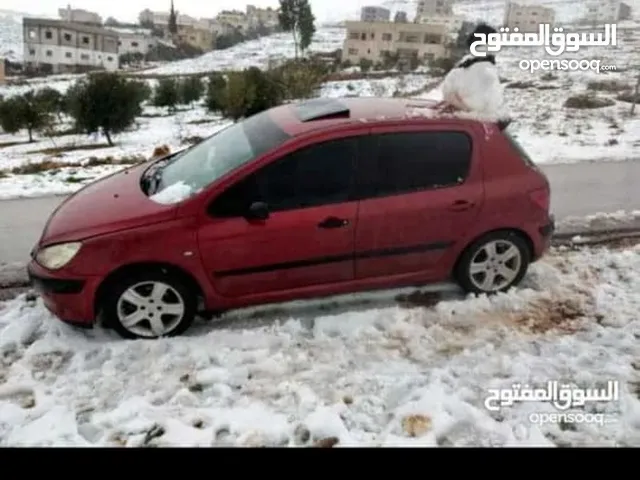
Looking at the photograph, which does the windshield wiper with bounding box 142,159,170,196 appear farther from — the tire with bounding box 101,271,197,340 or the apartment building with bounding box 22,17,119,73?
the apartment building with bounding box 22,17,119,73

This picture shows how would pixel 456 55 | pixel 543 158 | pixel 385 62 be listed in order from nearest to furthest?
1. pixel 456 55
2. pixel 385 62
3. pixel 543 158

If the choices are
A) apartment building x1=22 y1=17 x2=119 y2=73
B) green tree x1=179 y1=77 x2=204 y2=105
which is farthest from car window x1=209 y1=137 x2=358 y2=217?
green tree x1=179 y1=77 x2=204 y2=105

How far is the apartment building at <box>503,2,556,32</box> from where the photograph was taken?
2.13 metres

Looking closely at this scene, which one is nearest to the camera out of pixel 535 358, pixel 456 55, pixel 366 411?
pixel 366 411

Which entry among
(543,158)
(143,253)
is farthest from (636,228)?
(143,253)

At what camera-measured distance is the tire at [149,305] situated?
2.27 m

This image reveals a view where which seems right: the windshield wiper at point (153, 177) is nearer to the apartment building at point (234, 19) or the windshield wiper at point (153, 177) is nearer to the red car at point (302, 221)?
the red car at point (302, 221)

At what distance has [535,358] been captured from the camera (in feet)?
6.65

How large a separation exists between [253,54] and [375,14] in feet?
2.12

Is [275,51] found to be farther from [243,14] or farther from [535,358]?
[535,358]

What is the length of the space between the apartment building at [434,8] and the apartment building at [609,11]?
67 centimetres

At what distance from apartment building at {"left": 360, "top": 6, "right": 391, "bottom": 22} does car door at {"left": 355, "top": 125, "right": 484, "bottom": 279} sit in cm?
60

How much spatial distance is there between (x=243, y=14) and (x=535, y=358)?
2.01m

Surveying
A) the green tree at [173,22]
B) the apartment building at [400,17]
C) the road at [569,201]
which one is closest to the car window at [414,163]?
the apartment building at [400,17]
